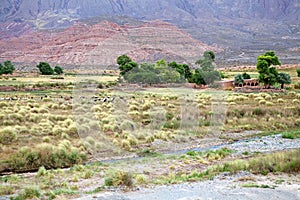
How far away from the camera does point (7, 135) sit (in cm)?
2538

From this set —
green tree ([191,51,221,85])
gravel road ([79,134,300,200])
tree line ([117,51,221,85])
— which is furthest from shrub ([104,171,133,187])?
green tree ([191,51,221,85])

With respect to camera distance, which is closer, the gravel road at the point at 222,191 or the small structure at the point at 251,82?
the gravel road at the point at 222,191

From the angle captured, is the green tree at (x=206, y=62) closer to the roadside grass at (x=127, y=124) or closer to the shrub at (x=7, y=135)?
the roadside grass at (x=127, y=124)

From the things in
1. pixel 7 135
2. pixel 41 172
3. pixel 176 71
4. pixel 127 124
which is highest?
pixel 176 71

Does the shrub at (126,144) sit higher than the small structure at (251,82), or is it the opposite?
the small structure at (251,82)

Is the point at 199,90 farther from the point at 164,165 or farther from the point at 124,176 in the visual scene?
the point at 124,176

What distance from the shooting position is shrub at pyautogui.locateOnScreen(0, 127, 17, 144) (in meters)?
24.8

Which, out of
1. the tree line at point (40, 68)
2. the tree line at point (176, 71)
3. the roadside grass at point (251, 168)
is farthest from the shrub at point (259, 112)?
the tree line at point (40, 68)

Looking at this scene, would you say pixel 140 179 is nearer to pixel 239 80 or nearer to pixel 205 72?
pixel 205 72

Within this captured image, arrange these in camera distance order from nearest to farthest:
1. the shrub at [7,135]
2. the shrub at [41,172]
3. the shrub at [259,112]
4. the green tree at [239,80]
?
the shrub at [41,172] → the shrub at [7,135] → the shrub at [259,112] → the green tree at [239,80]

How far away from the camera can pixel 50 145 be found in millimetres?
23516

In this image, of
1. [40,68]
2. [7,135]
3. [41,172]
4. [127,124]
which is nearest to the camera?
[41,172]

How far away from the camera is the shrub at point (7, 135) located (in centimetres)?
2481

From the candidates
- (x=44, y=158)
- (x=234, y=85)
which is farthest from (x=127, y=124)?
(x=234, y=85)
